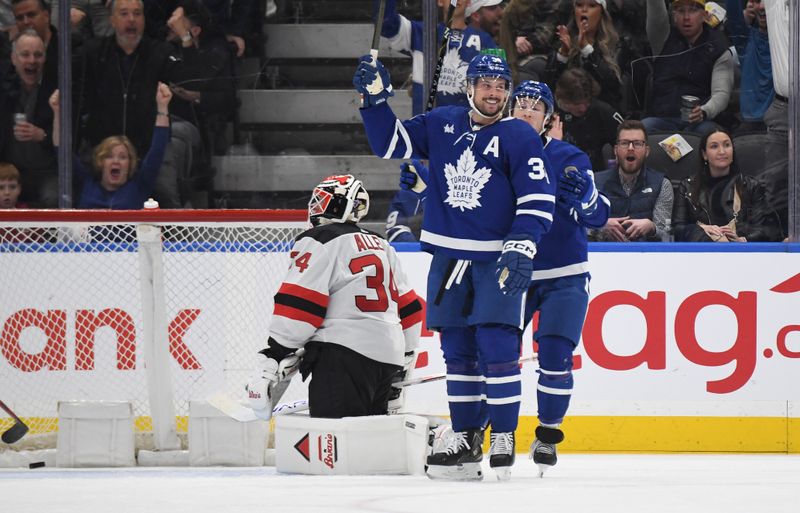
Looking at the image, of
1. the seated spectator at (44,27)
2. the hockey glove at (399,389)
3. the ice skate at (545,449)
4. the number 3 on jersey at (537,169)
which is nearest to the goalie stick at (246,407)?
the hockey glove at (399,389)

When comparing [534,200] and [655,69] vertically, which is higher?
[655,69]

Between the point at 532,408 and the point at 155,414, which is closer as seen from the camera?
the point at 155,414

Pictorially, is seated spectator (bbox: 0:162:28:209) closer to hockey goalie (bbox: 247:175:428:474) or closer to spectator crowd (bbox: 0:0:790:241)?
spectator crowd (bbox: 0:0:790:241)

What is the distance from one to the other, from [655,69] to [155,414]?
279 centimetres

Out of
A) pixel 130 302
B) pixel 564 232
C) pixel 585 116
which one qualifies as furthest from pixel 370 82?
pixel 585 116

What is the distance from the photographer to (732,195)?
6.18m

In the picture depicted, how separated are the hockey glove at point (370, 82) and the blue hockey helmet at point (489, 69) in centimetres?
27

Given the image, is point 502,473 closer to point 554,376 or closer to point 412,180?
point 554,376

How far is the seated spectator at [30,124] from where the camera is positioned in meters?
6.41

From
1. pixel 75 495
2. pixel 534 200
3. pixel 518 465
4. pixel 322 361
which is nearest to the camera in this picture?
pixel 75 495

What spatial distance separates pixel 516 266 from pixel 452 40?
2.47 meters

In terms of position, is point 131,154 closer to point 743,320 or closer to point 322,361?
point 322,361

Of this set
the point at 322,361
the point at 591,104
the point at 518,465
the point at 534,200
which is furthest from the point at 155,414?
the point at 591,104

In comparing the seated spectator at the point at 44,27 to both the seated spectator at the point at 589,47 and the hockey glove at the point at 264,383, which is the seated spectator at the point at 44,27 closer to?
the seated spectator at the point at 589,47
